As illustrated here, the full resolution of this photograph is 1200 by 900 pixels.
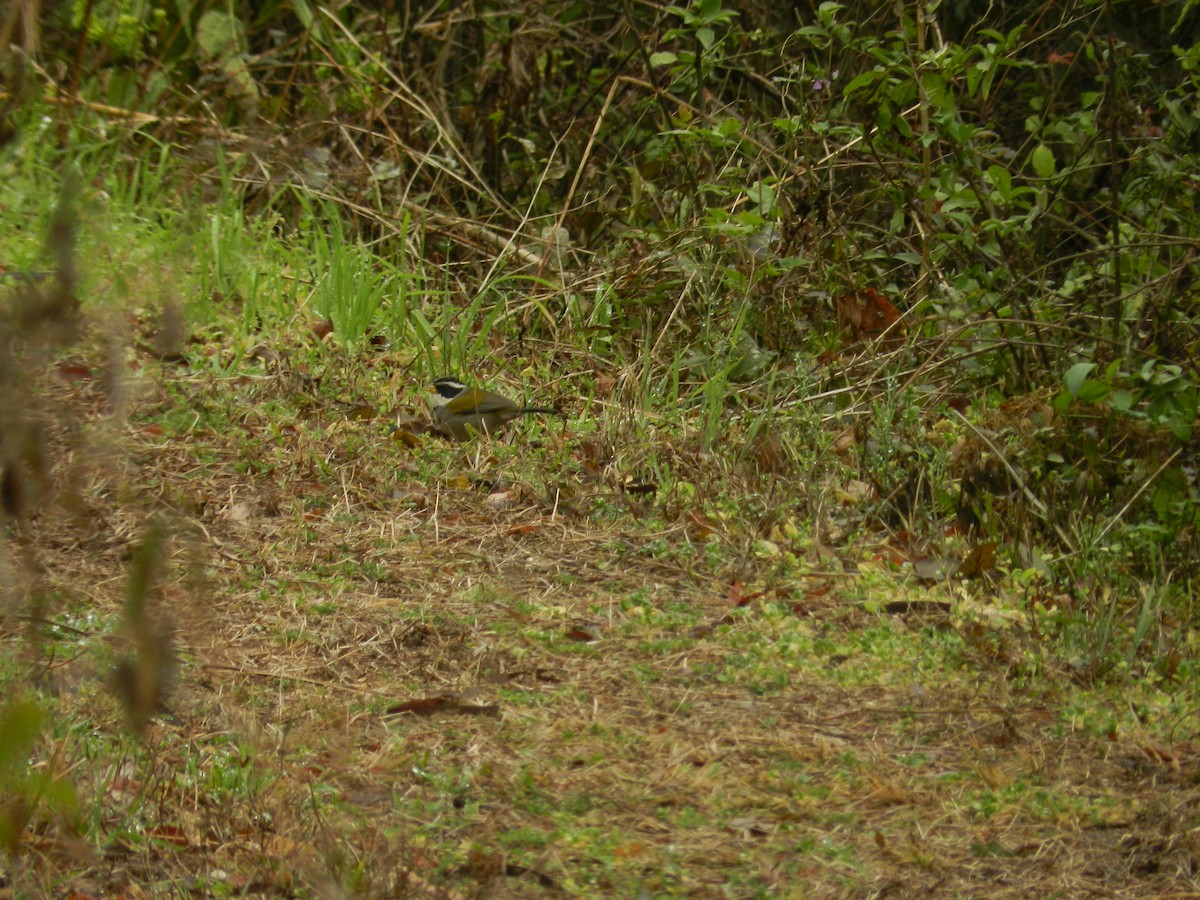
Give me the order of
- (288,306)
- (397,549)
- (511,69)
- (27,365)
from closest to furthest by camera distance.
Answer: (27,365), (397,549), (288,306), (511,69)

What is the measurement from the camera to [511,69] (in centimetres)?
657

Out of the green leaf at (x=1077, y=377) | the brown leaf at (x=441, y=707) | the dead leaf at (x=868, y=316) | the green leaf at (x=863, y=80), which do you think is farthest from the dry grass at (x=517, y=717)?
the green leaf at (x=863, y=80)

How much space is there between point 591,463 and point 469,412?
1.45 ft

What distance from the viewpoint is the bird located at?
14.5 ft

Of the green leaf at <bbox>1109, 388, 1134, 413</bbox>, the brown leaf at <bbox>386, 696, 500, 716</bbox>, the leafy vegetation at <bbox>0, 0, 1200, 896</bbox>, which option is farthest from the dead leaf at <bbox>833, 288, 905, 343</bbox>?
the brown leaf at <bbox>386, 696, 500, 716</bbox>

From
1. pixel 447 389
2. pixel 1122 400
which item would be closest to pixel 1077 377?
pixel 1122 400

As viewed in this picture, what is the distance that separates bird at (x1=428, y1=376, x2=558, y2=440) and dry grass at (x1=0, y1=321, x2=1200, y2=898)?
9.0 inches

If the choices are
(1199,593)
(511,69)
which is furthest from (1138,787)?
(511,69)

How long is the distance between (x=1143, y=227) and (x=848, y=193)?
1.38m

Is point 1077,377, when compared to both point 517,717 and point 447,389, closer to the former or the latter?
point 517,717

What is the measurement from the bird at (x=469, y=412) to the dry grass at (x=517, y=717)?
229 millimetres

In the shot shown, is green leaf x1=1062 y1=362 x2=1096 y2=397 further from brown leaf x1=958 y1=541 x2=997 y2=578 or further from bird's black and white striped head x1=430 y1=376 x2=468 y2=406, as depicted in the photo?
bird's black and white striped head x1=430 y1=376 x2=468 y2=406

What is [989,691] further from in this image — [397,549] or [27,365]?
[27,365]

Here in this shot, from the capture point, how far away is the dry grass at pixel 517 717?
2.37 metres
